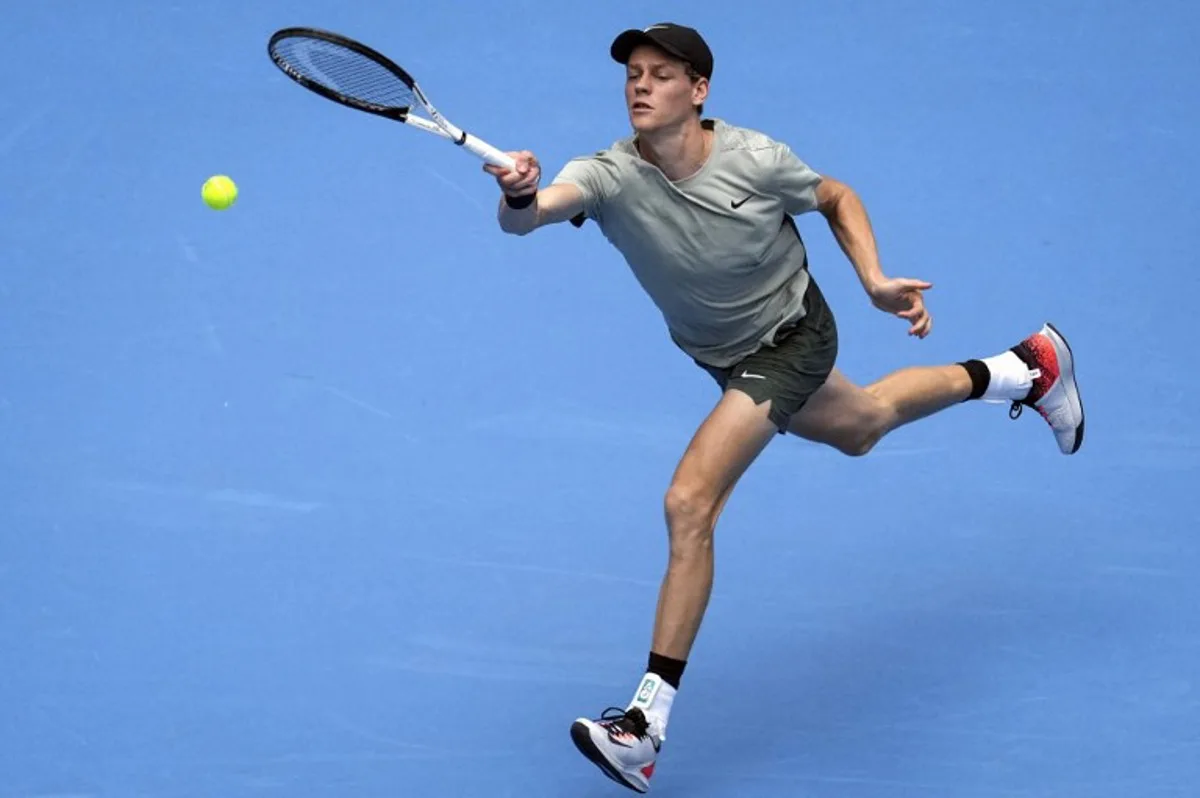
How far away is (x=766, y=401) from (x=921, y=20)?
3.61 meters

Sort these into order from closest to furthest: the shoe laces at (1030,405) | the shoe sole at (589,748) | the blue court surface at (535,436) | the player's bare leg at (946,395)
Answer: the shoe sole at (589,748) < the blue court surface at (535,436) < the player's bare leg at (946,395) < the shoe laces at (1030,405)

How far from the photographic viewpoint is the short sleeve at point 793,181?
5172mm

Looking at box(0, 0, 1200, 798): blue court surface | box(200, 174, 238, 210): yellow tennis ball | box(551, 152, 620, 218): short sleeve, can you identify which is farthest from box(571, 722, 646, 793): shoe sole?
box(200, 174, 238, 210): yellow tennis ball

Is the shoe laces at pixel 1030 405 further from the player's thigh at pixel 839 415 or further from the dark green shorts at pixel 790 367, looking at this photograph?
the dark green shorts at pixel 790 367

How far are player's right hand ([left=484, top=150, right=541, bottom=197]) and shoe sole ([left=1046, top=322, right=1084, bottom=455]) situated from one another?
2.15 m

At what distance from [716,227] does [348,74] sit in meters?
0.95

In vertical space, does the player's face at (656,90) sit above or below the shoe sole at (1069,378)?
above

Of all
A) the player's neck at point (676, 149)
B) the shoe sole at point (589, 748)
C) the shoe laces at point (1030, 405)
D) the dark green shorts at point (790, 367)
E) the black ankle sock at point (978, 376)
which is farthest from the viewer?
the shoe laces at point (1030, 405)

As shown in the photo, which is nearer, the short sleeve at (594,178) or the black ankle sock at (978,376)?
the short sleeve at (594,178)

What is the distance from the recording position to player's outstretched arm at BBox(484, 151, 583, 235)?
4559mm

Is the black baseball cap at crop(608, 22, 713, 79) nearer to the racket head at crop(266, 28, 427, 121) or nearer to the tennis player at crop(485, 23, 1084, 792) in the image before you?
the tennis player at crop(485, 23, 1084, 792)

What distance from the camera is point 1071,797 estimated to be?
511cm

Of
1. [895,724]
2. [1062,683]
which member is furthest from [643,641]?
[1062,683]

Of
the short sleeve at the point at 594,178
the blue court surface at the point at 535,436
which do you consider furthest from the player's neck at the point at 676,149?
the blue court surface at the point at 535,436
